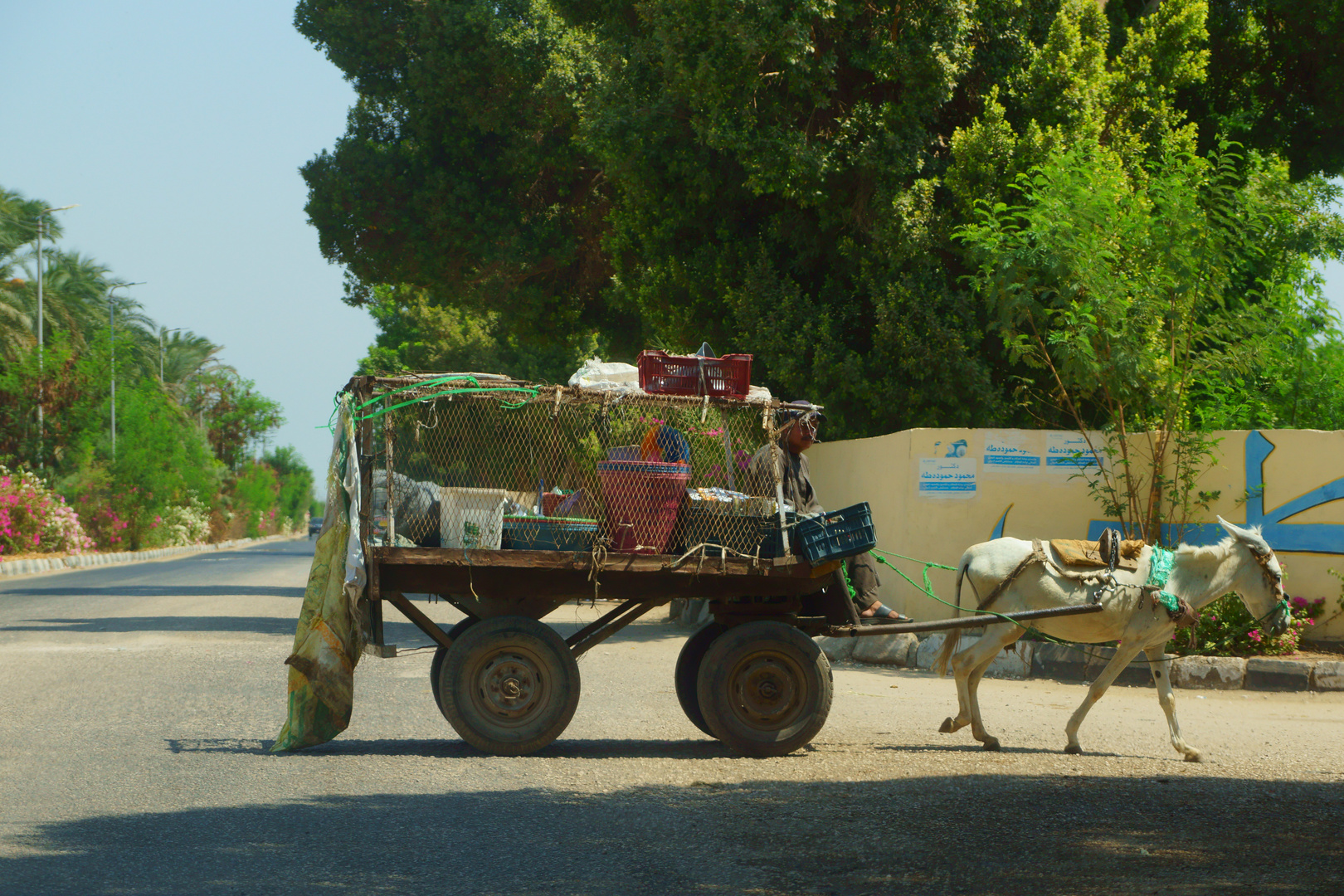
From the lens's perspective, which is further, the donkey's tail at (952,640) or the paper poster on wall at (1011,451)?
the paper poster on wall at (1011,451)

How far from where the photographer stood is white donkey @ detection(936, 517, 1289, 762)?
27.1 ft

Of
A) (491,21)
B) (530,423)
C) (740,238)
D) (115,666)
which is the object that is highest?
(491,21)

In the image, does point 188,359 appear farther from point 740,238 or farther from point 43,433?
point 740,238

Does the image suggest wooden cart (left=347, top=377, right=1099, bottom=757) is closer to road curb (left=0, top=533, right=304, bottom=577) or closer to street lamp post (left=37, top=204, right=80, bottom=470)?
road curb (left=0, top=533, right=304, bottom=577)

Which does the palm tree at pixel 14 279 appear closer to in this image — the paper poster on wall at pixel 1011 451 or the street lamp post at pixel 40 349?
the street lamp post at pixel 40 349

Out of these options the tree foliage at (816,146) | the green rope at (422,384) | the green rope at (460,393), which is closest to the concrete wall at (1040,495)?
the tree foliage at (816,146)

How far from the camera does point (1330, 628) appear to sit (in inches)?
493

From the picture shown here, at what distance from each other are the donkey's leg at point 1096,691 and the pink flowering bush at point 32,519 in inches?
1185

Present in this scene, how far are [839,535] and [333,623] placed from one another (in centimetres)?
320

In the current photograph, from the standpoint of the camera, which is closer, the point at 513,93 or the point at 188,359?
the point at 513,93

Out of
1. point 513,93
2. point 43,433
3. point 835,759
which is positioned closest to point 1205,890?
point 835,759

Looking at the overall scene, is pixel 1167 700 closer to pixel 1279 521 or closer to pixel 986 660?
pixel 986 660

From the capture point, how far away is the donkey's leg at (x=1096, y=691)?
8.04 metres

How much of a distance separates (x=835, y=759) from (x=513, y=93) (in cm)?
1703
